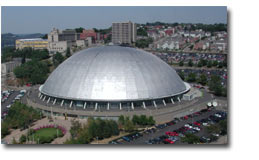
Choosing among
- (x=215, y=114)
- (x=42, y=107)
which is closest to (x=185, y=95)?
(x=215, y=114)

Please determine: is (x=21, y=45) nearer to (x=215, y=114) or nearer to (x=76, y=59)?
(x=76, y=59)

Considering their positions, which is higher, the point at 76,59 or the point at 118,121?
the point at 76,59

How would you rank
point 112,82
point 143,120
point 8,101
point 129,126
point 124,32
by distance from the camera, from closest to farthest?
point 129,126
point 143,120
point 112,82
point 8,101
point 124,32

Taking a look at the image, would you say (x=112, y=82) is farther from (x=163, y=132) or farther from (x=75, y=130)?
(x=163, y=132)

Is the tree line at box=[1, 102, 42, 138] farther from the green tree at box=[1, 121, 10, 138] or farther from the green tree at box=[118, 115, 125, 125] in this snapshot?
the green tree at box=[118, 115, 125, 125]

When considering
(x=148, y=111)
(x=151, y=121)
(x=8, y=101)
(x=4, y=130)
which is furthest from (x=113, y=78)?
(x=8, y=101)

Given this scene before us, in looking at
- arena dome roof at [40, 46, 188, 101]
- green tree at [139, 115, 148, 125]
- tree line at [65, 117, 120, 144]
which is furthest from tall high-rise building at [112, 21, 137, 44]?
tree line at [65, 117, 120, 144]

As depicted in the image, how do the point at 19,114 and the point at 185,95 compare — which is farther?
the point at 185,95
